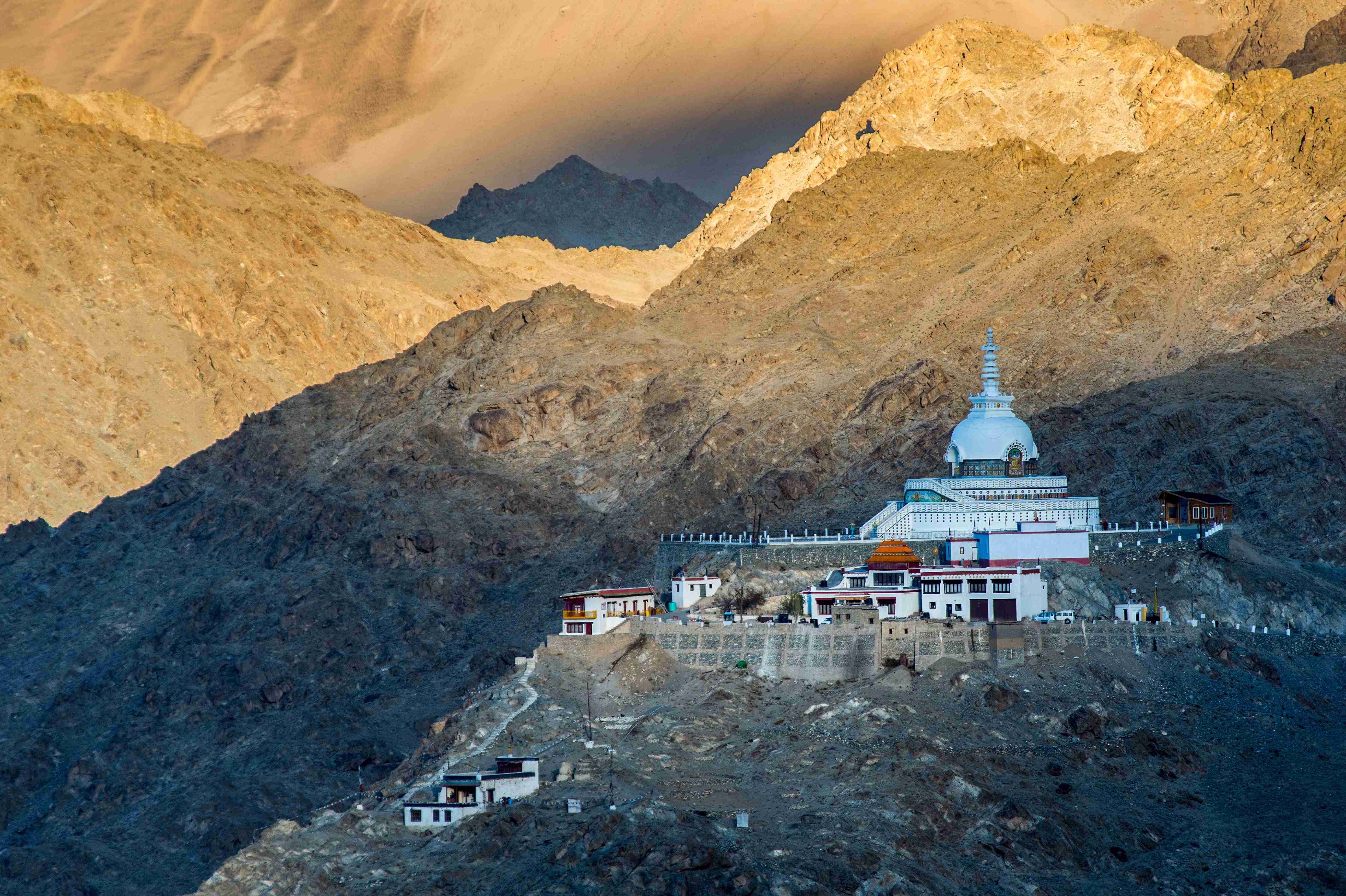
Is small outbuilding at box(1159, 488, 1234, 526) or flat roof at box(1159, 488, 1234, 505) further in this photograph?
flat roof at box(1159, 488, 1234, 505)

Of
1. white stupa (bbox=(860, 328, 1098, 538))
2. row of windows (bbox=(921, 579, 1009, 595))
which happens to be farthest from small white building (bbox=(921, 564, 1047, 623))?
white stupa (bbox=(860, 328, 1098, 538))

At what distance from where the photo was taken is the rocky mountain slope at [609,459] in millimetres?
128375

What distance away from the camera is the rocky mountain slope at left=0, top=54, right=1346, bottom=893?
128 metres

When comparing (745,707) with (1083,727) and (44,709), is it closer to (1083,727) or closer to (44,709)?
(1083,727)

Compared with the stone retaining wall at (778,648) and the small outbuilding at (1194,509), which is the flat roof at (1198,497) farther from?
the stone retaining wall at (778,648)

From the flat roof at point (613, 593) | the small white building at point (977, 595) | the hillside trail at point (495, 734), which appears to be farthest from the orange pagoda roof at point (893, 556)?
the hillside trail at point (495, 734)

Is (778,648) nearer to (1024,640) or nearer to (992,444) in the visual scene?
(1024,640)

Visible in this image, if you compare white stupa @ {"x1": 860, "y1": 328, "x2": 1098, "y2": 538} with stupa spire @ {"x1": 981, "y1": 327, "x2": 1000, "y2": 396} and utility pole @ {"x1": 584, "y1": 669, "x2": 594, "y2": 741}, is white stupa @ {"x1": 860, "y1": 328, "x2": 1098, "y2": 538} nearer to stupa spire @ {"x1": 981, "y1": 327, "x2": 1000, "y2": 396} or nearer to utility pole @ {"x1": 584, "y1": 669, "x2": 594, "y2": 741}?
stupa spire @ {"x1": 981, "y1": 327, "x2": 1000, "y2": 396}

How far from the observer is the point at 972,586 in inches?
3809

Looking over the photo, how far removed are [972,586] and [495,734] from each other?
79.5 ft

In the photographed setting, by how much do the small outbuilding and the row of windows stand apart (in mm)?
17918

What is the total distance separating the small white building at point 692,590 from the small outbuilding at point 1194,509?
25987mm

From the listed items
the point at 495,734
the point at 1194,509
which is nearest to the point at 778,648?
the point at 495,734

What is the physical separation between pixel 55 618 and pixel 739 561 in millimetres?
66920
